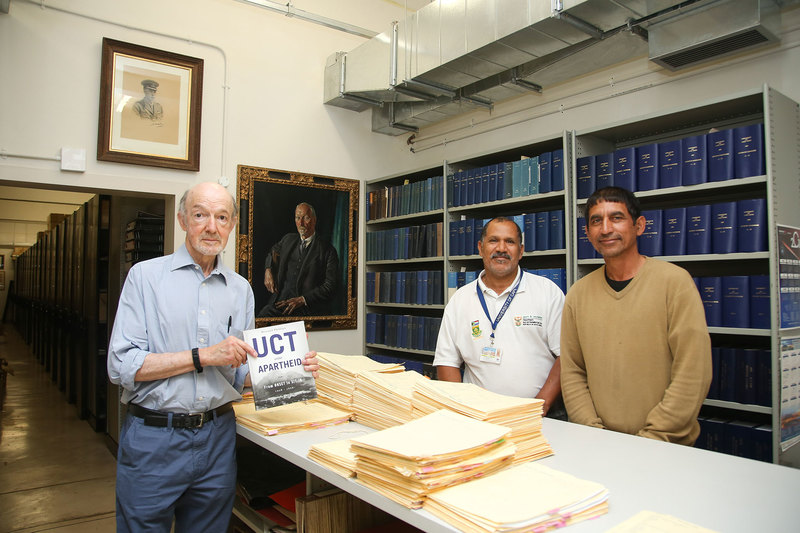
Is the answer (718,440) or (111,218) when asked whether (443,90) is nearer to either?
(718,440)

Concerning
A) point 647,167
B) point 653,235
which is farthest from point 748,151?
point 653,235

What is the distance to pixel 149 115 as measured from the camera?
3.83 m

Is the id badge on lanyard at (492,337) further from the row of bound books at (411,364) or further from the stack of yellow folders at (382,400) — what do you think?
the row of bound books at (411,364)

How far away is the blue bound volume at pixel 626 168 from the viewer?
294 cm

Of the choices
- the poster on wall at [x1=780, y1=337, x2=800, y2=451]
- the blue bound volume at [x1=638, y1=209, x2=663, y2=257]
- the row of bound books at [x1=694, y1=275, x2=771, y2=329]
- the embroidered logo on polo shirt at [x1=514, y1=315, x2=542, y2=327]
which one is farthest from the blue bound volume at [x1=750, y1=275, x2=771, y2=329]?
the embroidered logo on polo shirt at [x1=514, y1=315, x2=542, y2=327]

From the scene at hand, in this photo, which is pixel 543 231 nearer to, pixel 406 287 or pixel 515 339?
pixel 515 339

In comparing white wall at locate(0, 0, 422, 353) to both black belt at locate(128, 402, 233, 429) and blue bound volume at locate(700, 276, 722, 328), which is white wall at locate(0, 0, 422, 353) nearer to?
black belt at locate(128, 402, 233, 429)

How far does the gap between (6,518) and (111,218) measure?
2.60 m

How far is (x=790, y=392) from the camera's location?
2447 mm

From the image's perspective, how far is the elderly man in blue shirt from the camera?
160 centimetres

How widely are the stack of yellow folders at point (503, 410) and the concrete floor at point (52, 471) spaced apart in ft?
9.11

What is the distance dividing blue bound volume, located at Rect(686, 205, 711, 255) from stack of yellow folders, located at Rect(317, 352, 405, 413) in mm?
1750

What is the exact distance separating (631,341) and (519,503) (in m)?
1.04

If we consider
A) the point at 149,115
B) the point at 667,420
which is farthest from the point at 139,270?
the point at 149,115
